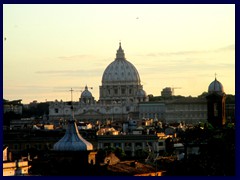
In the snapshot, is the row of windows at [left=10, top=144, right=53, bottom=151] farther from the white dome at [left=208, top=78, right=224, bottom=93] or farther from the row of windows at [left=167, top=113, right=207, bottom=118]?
the row of windows at [left=167, top=113, right=207, bottom=118]

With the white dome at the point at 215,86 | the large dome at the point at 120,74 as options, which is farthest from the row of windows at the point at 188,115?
the white dome at the point at 215,86

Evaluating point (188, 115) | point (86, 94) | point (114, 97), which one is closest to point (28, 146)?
point (188, 115)

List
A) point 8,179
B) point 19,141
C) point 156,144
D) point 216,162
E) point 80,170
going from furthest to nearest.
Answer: point 156,144
point 19,141
point 216,162
point 80,170
point 8,179

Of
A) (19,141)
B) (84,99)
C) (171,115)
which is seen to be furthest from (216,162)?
(84,99)

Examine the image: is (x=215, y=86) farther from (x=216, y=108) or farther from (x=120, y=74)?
(x=120, y=74)

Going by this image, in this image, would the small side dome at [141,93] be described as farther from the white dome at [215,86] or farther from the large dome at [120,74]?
the white dome at [215,86]

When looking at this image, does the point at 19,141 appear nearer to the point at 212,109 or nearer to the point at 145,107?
the point at 212,109

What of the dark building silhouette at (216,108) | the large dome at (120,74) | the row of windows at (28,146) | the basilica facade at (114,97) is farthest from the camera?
the large dome at (120,74)
